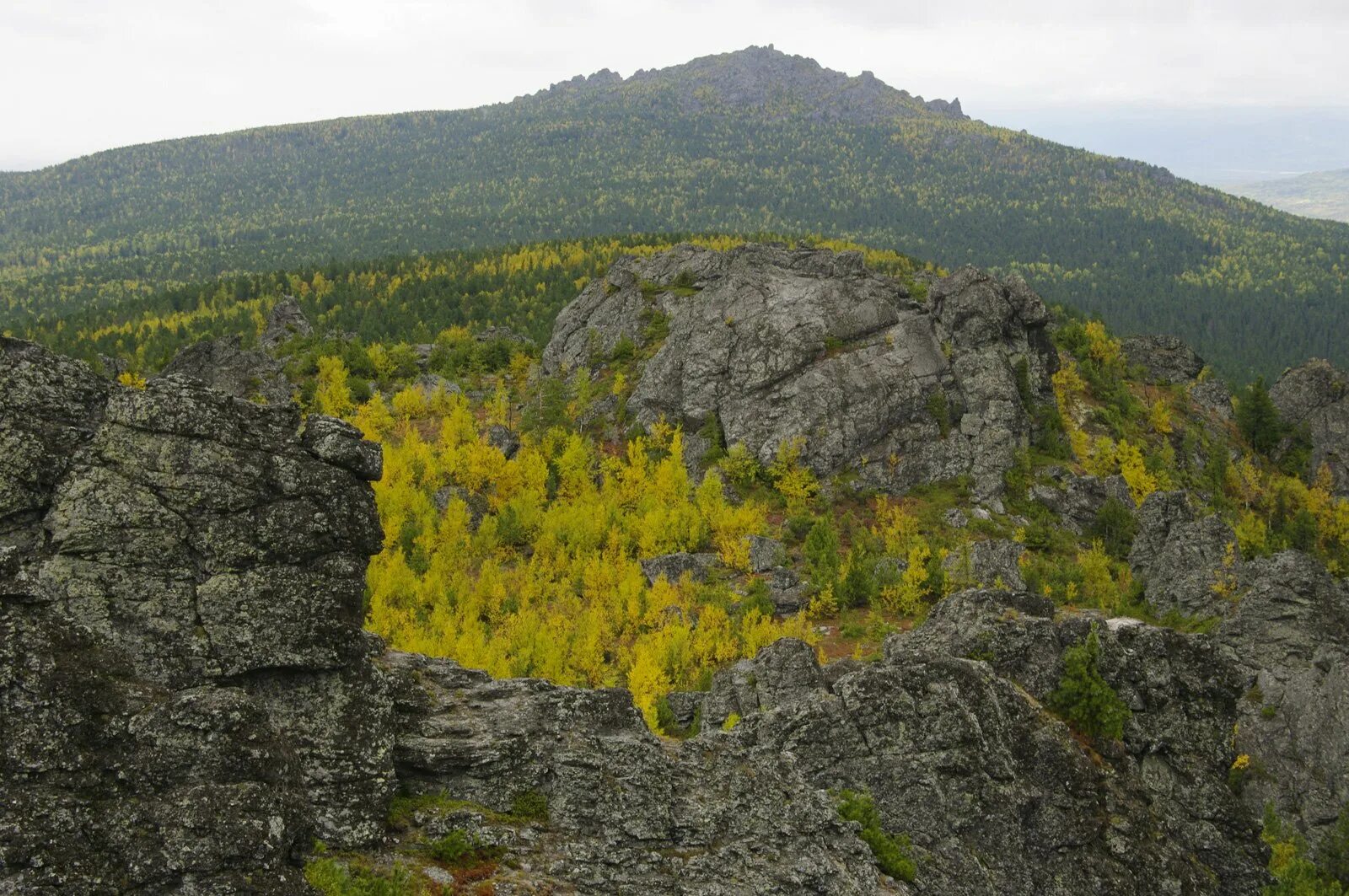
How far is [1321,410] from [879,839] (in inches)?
4690

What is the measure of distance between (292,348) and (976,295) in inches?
3615

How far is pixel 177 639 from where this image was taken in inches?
749

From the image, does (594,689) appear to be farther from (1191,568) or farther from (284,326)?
(284,326)

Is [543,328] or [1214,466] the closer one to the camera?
[1214,466]

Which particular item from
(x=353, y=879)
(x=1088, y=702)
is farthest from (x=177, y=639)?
(x=1088, y=702)

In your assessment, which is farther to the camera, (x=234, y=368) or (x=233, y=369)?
(x=234, y=368)

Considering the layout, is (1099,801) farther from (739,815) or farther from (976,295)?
(976,295)

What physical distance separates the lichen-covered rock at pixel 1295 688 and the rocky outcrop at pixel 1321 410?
2193 inches

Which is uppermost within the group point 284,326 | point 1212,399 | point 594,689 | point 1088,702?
point 284,326

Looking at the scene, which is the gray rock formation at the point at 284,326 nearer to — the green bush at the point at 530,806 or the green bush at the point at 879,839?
the green bush at the point at 530,806

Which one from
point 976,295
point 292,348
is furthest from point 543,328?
point 976,295

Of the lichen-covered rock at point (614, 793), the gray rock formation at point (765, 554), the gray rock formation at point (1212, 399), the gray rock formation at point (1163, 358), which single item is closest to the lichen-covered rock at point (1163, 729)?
the lichen-covered rock at point (614, 793)

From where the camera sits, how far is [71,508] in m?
18.7

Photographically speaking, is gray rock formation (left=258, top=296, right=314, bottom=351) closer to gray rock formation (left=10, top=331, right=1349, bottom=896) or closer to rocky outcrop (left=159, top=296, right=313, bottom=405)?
rocky outcrop (left=159, top=296, right=313, bottom=405)
